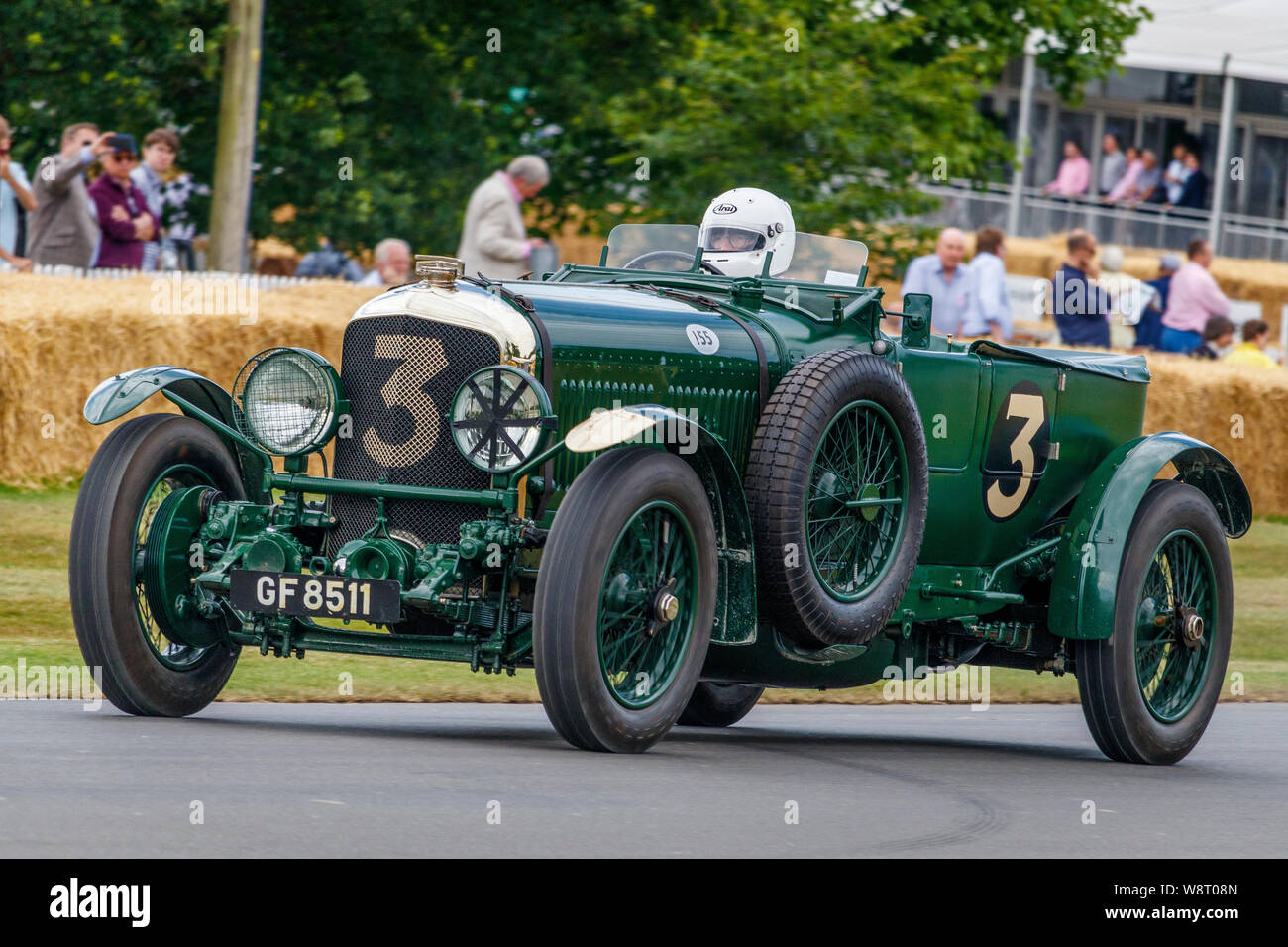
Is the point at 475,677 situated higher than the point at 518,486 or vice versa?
the point at 518,486

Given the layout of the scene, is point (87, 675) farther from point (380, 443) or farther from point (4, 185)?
point (4, 185)

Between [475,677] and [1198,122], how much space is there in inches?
1142

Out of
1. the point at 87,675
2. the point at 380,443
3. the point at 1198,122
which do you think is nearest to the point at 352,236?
the point at 87,675

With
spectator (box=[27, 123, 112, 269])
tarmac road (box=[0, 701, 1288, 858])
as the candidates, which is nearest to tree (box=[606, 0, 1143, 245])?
spectator (box=[27, 123, 112, 269])

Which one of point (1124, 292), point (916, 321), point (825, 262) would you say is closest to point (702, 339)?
point (916, 321)

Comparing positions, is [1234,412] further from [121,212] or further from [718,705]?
[718,705]

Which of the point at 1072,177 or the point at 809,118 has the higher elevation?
the point at 1072,177

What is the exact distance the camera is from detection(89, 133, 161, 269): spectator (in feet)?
44.1

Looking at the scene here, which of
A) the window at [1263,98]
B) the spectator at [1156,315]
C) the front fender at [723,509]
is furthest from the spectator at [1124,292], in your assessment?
the window at [1263,98]

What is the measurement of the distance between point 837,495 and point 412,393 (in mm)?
1454

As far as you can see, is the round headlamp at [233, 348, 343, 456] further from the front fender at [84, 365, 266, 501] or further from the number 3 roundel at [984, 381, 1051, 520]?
the number 3 roundel at [984, 381, 1051, 520]

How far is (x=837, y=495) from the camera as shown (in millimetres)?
7227

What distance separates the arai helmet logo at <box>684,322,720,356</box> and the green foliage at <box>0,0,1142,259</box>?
9201mm

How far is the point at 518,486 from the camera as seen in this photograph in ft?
22.2
